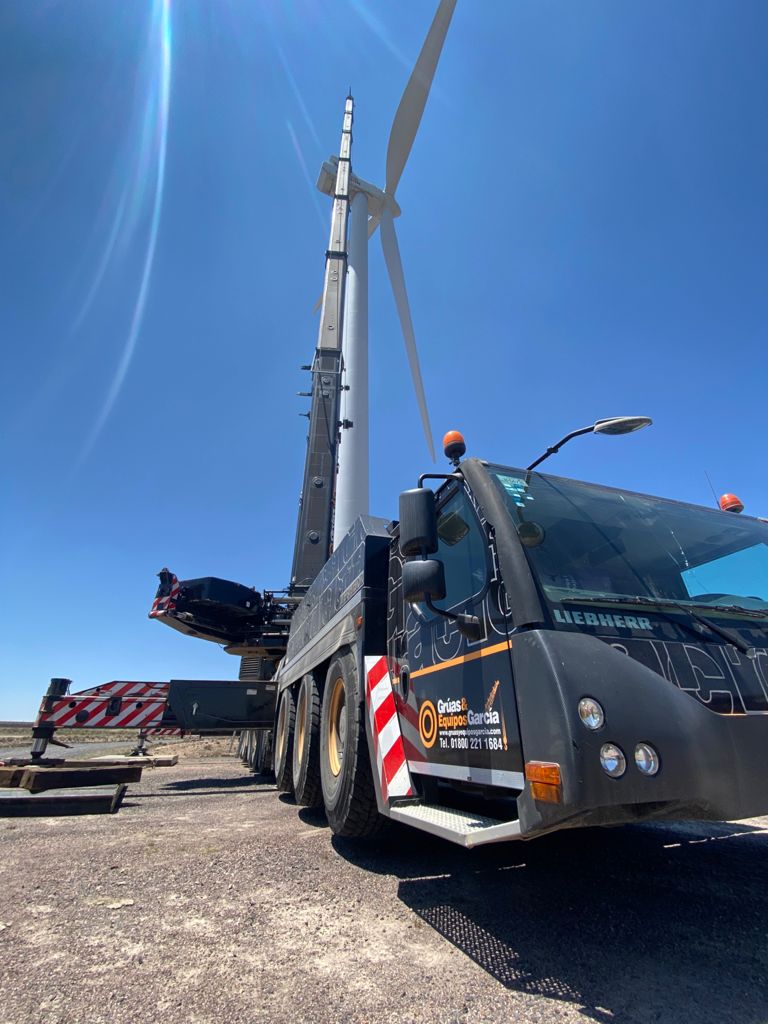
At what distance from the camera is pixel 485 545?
8.04ft

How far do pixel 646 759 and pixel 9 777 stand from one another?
25.7 feet

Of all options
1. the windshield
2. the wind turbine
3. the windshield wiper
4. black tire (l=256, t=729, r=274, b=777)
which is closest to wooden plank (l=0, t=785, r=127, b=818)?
black tire (l=256, t=729, r=274, b=777)

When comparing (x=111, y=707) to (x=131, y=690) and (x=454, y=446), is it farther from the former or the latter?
(x=454, y=446)

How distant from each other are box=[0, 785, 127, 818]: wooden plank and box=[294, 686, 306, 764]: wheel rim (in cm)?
213

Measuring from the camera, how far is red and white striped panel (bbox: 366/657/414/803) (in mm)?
2900

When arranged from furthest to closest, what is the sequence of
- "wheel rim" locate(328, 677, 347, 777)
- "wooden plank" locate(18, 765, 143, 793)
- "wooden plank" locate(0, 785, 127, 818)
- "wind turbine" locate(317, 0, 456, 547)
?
"wind turbine" locate(317, 0, 456, 547) < "wooden plank" locate(18, 765, 143, 793) < "wooden plank" locate(0, 785, 127, 818) < "wheel rim" locate(328, 677, 347, 777)

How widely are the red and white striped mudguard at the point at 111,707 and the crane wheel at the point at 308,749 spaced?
4.87m

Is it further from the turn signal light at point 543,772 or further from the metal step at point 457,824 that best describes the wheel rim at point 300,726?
the turn signal light at point 543,772

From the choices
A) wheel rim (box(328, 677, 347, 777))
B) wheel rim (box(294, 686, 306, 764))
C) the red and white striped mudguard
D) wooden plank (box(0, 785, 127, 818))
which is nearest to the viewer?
wheel rim (box(328, 677, 347, 777))

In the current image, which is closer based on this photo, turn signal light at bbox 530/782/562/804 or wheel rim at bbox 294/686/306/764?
turn signal light at bbox 530/782/562/804

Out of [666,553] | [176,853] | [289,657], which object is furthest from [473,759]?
[289,657]

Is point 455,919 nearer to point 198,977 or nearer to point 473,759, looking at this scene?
point 473,759

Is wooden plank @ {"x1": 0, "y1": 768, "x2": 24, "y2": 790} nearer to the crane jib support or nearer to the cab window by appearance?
the crane jib support

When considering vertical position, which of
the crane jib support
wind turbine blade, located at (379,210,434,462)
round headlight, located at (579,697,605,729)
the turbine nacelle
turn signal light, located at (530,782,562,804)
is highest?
the turbine nacelle
